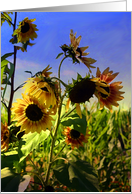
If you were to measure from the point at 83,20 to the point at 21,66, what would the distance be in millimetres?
311

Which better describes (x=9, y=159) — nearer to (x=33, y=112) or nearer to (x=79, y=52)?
(x=33, y=112)

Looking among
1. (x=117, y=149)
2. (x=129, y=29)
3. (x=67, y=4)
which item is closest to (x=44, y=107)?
(x=67, y=4)

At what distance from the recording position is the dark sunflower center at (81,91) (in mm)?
379

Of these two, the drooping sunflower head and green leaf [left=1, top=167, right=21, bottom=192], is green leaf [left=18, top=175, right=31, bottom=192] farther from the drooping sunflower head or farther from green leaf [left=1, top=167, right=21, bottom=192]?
the drooping sunflower head

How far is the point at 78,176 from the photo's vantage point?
0.47 meters

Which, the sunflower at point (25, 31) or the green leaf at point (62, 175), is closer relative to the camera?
the green leaf at point (62, 175)

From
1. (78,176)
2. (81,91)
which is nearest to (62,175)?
(78,176)

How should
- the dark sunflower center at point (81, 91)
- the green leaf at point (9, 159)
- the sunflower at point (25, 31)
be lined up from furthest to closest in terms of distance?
the sunflower at point (25, 31) < the green leaf at point (9, 159) < the dark sunflower center at point (81, 91)

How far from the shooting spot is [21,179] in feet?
1.53

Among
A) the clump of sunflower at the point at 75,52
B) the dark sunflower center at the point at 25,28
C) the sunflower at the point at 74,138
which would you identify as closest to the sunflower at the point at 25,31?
the dark sunflower center at the point at 25,28

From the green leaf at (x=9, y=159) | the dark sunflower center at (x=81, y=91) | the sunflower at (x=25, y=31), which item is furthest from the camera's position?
the sunflower at (x=25, y=31)

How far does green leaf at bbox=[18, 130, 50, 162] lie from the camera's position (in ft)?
1.41

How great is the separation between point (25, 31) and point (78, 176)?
1.89ft

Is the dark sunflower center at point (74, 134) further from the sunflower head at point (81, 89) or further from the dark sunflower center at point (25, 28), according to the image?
the dark sunflower center at point (25, 28)
